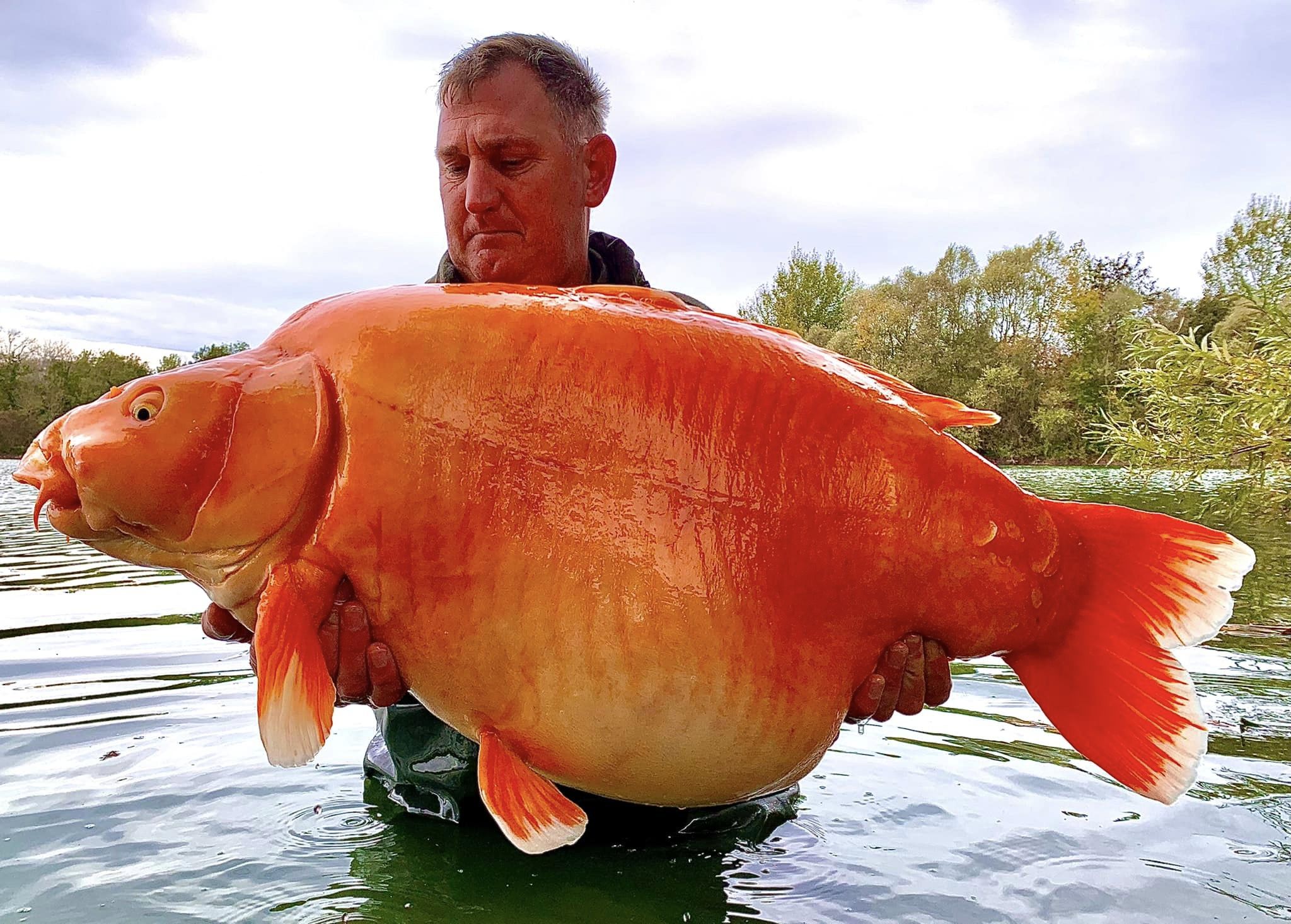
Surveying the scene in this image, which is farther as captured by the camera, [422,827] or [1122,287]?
[1122,287]

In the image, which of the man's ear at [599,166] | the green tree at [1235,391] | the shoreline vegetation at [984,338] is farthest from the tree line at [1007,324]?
the man's ear at [599,166]

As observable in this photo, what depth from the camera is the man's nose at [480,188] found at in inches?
117

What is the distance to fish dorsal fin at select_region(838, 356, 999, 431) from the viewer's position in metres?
1.96

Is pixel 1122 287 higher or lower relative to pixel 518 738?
higher

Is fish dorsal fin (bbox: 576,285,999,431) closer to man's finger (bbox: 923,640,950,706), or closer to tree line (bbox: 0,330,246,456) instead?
man's finger (bbox: 923,640,950,706)

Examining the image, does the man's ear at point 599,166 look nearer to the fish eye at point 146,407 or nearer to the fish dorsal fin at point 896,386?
the fish dorsal fin at point 896,386

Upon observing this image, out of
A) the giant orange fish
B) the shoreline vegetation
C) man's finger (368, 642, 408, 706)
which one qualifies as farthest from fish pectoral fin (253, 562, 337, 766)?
the shoreline vegetation

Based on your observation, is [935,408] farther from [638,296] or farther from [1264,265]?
[1264,265]

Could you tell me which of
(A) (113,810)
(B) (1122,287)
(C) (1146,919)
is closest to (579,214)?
(A) (113,810)

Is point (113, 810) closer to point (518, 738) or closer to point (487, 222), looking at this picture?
point (518, 738)

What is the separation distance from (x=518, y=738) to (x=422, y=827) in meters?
1.02

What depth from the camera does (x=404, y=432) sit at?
1824mm

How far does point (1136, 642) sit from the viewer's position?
1913 mm

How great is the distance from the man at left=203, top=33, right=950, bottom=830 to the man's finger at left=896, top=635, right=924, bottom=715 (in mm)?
753
